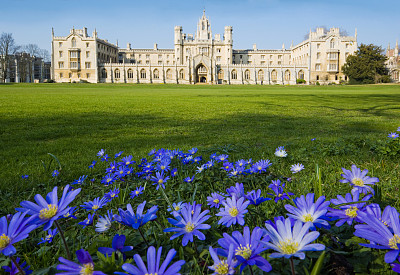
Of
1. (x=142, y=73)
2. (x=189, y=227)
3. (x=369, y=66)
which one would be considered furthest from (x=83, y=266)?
(x=142, y=73)

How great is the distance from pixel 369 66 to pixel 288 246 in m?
62.7

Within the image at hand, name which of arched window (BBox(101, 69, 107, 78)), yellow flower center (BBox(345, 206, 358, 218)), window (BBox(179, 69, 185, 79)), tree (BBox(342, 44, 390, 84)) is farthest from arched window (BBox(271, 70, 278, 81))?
yellow flower center (BBox(345, 206, 358, 218))

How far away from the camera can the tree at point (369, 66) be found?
53.0 meters

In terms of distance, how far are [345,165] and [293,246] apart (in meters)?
2.35

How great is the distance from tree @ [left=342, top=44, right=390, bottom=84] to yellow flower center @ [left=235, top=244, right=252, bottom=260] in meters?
62.1

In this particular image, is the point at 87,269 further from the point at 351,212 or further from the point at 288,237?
the point at 351,212

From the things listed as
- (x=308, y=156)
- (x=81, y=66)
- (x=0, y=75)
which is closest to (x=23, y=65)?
(x=0, y=75)

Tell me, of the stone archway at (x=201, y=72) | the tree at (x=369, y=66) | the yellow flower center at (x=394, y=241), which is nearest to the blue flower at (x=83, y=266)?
the yellow flower center at (x=394, y=241)

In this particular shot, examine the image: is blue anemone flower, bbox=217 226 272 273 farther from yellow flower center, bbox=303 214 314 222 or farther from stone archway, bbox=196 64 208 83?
stone archway, bbox=196 64 208 83

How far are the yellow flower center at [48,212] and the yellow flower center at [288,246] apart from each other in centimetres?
56

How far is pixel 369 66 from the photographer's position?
52.9 metres

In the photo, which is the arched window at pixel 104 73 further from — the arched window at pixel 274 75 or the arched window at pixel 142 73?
the arched window at pixel 274 75

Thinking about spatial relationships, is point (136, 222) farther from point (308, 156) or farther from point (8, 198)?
point (308, 156)

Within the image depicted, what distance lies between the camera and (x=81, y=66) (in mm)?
68875
